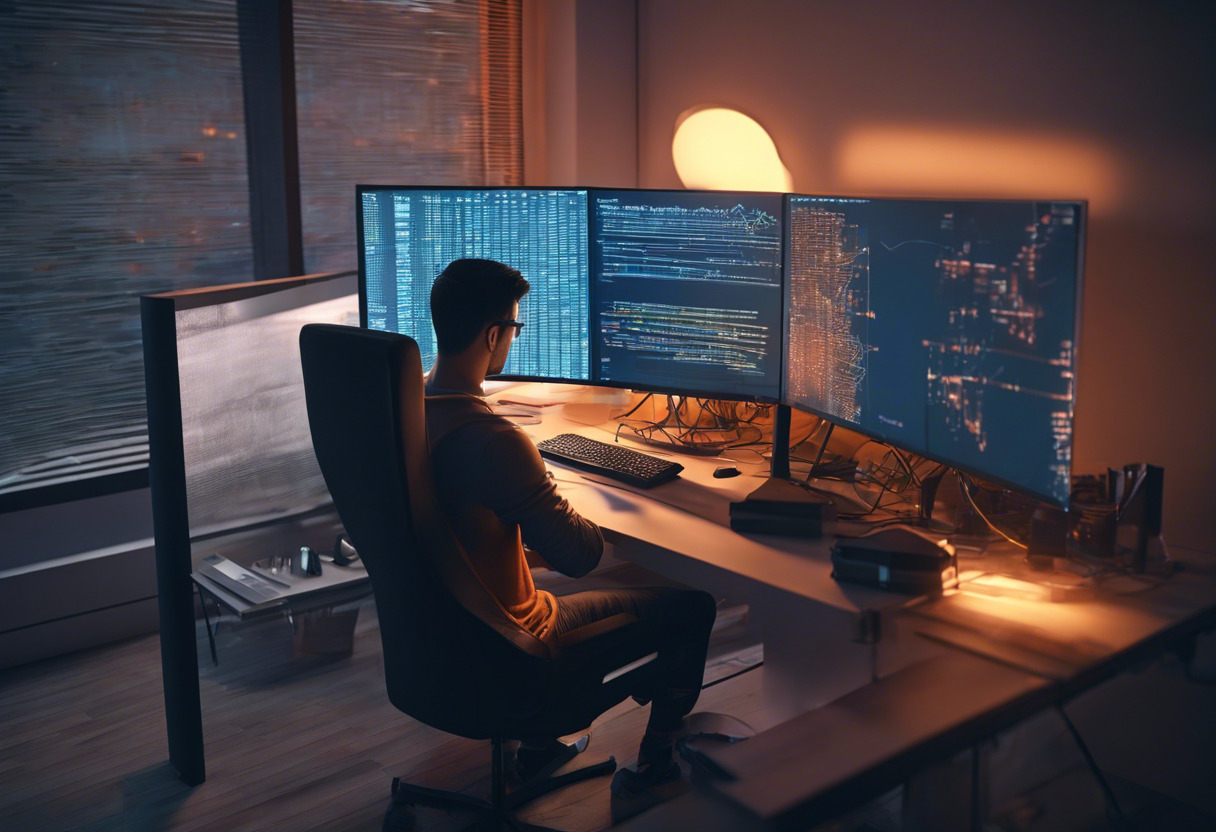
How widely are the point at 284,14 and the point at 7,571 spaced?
189 centimetres

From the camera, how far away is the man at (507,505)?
69.4 inches

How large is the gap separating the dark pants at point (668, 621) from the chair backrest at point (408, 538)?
0.26 m

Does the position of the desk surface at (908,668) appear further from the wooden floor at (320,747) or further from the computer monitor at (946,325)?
the computer monitor at (946,325)

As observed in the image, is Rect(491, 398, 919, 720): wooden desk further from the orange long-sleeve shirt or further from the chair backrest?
the chair backrest

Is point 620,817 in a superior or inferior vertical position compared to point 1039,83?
inferior

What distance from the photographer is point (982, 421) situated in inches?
68.1

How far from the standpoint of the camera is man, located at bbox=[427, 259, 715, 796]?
69.4 inches

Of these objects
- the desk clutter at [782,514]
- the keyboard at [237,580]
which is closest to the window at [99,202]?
the keyboard at [237,580]

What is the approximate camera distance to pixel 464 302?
6.27 feet

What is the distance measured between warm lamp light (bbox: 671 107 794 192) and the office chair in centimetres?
138

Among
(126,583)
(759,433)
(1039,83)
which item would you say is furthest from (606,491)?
(126,583)

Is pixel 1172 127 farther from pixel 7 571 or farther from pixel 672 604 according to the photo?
pixel 7 571

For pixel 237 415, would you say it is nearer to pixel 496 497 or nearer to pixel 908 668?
pixel 496 497

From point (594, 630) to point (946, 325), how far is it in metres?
0.82
